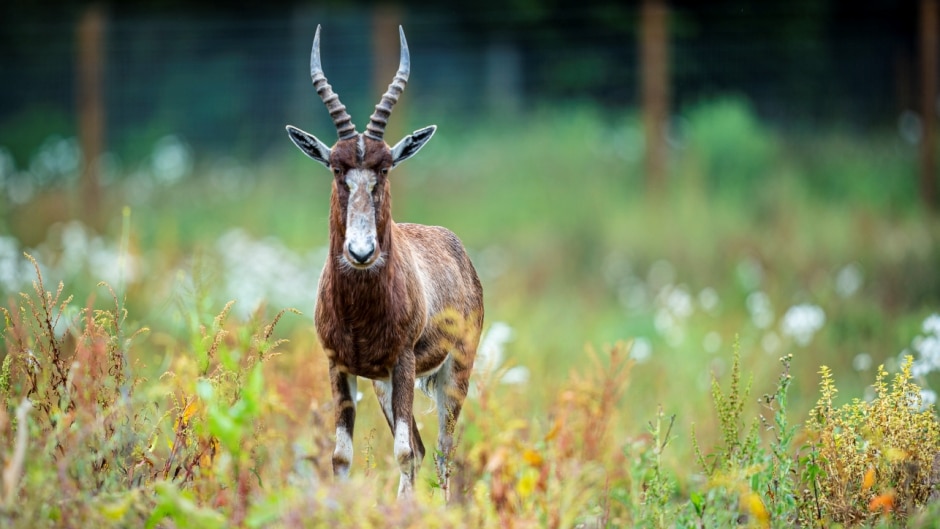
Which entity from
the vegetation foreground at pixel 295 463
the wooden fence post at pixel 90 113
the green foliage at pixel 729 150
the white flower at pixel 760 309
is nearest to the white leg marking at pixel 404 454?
the vegetation foreground at pixel 295 463

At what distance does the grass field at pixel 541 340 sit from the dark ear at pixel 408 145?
33.8 inches

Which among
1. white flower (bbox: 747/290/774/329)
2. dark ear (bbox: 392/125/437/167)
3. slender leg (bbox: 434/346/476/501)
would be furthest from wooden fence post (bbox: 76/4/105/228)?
dark ear (bbox: 392/125/437/167)

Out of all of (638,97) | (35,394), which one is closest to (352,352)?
(35,394)

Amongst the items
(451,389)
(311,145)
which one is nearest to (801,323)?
(451,389)

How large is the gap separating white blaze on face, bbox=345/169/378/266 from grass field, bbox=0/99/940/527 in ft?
1.61

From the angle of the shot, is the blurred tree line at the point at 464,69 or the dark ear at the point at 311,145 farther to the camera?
the blurred tree line at the point at 464,69

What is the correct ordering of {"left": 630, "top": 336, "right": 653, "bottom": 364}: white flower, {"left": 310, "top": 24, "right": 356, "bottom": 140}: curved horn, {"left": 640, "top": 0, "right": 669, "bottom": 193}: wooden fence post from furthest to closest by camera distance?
1. {"left": 640, "top": 0, "right": 669, "bottom": 193}: wooden fence post
2. {"left": 630, "top": 336, "right": 653, "bottom": 364}: white flower
3. {"left": 310, "top": 24, "right": 356, "bottom": 140}: curved horn

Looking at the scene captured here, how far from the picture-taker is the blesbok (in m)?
4.26

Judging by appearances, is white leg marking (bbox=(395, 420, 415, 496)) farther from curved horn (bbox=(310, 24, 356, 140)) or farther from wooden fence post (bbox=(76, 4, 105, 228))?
wooden fence post (bbox=(76, 4, 105, 228))

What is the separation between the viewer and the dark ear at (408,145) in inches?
177

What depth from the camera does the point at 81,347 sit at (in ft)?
13.1

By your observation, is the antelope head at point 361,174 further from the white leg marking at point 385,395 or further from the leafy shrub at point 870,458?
the leafy shrub at point 870,458

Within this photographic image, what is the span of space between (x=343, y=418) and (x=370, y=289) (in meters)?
0.56

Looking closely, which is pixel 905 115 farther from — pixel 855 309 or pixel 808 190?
pixel 855 309
